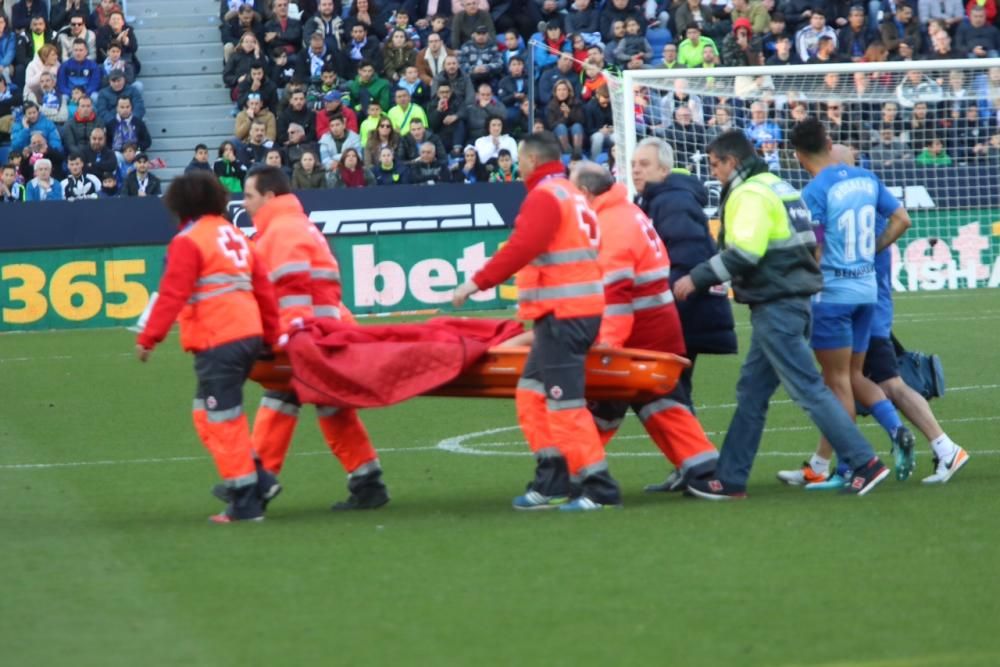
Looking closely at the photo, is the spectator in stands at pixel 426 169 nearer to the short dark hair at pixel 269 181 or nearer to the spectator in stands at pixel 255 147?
the spectator in stands at pixel 255 147

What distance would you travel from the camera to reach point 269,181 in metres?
9.62

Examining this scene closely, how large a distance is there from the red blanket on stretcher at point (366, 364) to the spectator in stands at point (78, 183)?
1611cm

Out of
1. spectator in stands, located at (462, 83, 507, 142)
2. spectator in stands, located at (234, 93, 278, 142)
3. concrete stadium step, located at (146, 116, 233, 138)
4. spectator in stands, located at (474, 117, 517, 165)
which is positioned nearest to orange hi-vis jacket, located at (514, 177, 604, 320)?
spectator in stands, located at (474, 117, 517, 165)

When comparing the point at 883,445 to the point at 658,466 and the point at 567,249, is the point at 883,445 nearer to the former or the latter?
the point at 658,466

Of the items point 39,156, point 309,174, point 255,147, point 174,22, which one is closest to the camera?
point 309,174

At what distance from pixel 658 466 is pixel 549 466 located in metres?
1.97

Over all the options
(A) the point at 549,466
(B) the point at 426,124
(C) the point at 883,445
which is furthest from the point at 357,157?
(A) the point at 549,466

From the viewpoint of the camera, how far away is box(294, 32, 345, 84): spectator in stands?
89.8 ft

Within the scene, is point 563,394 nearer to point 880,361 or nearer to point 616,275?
point 616,275

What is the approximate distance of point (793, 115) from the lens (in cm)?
2164

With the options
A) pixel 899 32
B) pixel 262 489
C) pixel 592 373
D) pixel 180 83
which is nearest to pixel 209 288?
pixel 262 489

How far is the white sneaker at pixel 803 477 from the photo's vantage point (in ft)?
33.6

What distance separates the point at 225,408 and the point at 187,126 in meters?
20.5

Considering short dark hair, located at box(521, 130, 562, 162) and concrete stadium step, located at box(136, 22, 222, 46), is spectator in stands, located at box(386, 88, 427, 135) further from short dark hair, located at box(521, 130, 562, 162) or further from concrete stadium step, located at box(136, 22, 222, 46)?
short dark hair, located at box(521, 130, 562, 162)
